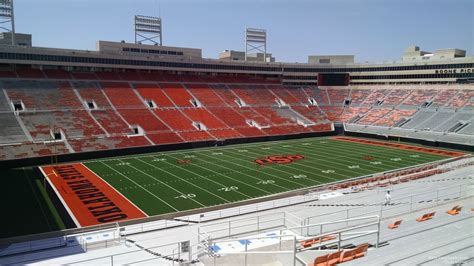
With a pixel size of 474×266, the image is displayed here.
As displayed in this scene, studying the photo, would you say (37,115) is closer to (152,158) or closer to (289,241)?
(152,158)

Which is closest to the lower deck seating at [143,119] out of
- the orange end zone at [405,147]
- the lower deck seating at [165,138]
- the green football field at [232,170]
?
the lower deck seating at [165,138]

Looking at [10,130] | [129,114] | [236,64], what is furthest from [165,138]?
[236,64]

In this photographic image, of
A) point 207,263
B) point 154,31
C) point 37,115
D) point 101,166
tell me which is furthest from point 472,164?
point 154,31

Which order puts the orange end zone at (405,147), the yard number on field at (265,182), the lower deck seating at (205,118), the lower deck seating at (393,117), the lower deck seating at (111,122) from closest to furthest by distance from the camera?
1. the yard number on field at (265,182)
2. the orange end zone at (405,147)
3. the lower deck seating at (111,122)
4. the lower deck seating at (205,118)
5. the lower deck seating at (393,117)

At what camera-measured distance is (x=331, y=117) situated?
50.2 metres

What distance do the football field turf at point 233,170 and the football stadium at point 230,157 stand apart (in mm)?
185

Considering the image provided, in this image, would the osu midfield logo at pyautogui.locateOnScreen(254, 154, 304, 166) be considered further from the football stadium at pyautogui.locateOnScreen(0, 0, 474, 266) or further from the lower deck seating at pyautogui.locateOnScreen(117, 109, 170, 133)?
the lower deck seating at pyautogui.locateOnScreen(117, 109, 170, 133)

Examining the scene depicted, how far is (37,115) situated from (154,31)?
21.6m

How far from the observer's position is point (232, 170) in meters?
26.9

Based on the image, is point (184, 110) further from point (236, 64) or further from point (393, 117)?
point (393, 117)

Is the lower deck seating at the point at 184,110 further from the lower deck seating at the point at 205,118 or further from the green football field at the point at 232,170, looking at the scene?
the green football field at the point at 232,170

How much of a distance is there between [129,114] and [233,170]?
1659cm

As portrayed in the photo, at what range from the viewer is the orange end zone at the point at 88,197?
17453mm

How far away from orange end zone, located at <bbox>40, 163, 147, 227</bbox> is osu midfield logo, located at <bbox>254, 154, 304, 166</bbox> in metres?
12.5
